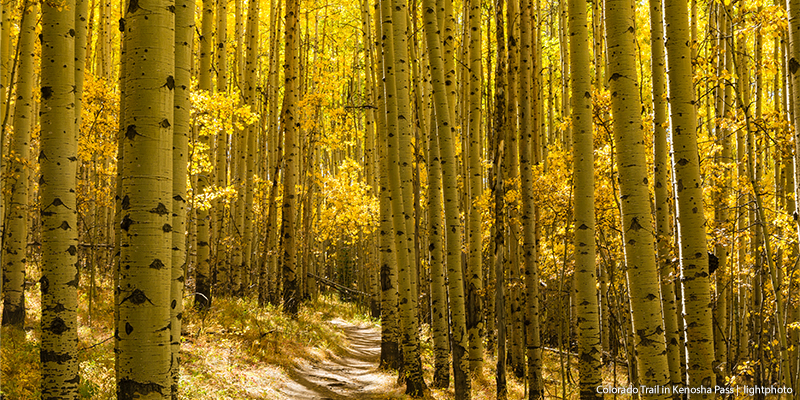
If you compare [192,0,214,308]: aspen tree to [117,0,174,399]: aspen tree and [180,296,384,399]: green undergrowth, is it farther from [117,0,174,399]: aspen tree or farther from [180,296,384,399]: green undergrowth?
[117,0,174,399]: aspen tree

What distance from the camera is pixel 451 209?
6.66 metres

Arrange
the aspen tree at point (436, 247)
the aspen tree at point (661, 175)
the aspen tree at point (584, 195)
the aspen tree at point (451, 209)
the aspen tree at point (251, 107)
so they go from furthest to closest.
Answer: the aspen tree at point (251, 107)
the aspen tree at point (436, 247)
the aspen tree at point (451, 209)
the aspen tree at point (584, 195)
the aspen tree at point (661, 175)

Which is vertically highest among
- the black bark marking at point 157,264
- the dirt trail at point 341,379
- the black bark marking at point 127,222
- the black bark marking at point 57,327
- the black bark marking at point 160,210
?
the black bark marking at point 160,210

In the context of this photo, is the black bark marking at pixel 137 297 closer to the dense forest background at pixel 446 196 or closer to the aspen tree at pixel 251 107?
the dense forest background at pixel 446 196

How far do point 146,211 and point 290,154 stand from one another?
9934 mm

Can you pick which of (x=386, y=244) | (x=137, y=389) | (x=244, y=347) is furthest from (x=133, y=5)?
(x=244, y=347)

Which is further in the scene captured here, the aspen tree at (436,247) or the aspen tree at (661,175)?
the aspen tree at (436,247)

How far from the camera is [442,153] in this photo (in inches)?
262

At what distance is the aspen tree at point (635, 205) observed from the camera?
3453mm

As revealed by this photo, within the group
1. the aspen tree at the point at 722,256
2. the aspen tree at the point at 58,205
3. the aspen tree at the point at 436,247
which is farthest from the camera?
the aspen tree at the point at 722,256

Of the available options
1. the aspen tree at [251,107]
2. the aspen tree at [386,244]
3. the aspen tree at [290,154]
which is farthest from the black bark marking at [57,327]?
the aspen tree at [251,107]

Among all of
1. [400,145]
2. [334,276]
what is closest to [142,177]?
[400,145]

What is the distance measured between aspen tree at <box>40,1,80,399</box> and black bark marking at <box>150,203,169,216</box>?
111 inches

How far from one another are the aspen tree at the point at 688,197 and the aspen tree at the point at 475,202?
3.97 m
